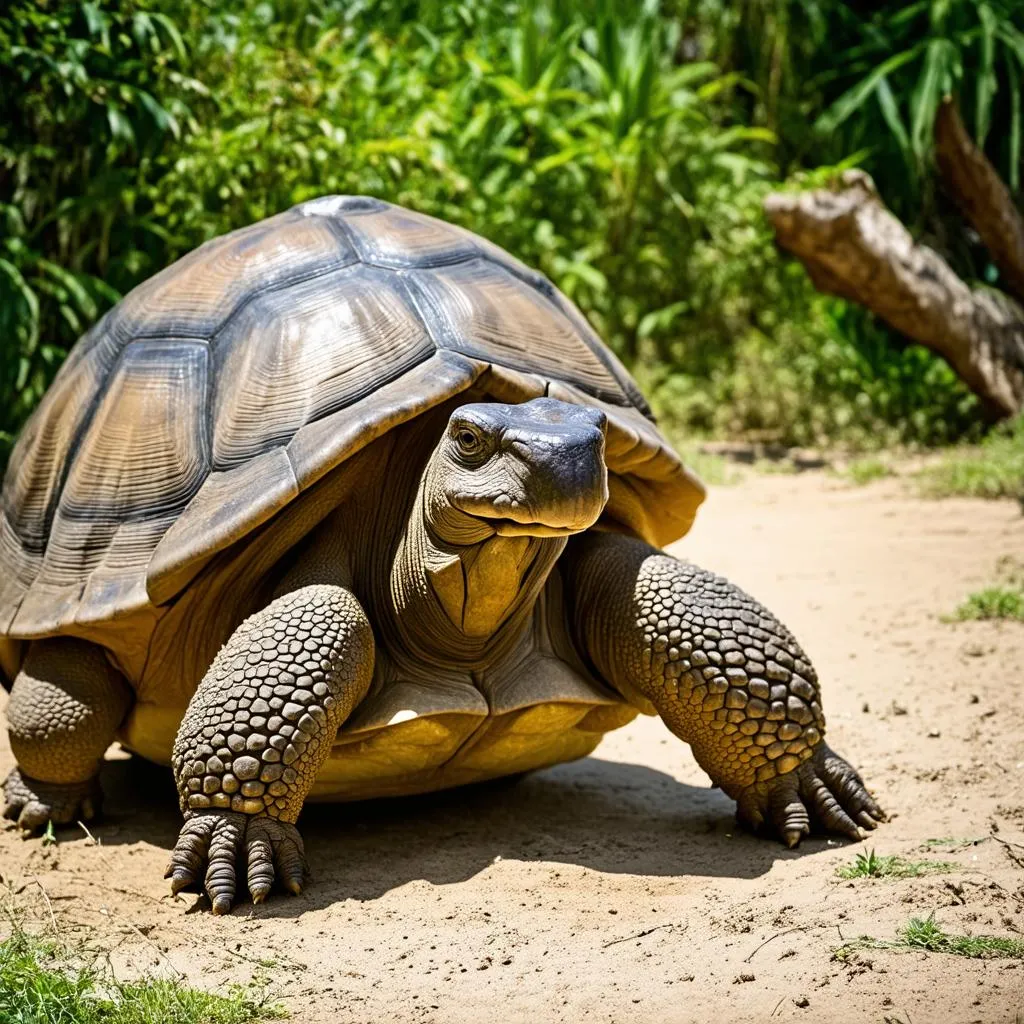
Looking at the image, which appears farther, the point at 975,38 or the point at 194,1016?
the point at 975,38

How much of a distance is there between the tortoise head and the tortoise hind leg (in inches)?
43.1

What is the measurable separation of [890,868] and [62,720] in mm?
2073

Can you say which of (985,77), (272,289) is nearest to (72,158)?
(272,289)

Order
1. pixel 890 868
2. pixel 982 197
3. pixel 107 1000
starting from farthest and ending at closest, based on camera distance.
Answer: pixel 982 197 → pixel 890 868 → pixel 107 1000

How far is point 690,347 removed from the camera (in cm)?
1038

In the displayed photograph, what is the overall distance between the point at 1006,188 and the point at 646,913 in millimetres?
8366

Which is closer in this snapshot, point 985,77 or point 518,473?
point 518,473

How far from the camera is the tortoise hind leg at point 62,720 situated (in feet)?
11.8

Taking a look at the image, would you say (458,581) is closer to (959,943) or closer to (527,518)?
(527,518)

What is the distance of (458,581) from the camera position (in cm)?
319

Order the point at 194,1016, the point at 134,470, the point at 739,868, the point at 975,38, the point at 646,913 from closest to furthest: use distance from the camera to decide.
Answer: the point at 194,1016 → the point at 646,913 → the point at 739,868 → the point at 134,470 → the point at 975,38

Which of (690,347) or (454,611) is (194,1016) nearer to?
(454,611)

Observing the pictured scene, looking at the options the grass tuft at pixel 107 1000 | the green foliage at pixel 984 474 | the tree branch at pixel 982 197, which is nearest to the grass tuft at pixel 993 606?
the green foliage at pixel 984 474

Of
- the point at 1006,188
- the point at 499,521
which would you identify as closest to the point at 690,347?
the point at 1006,188
